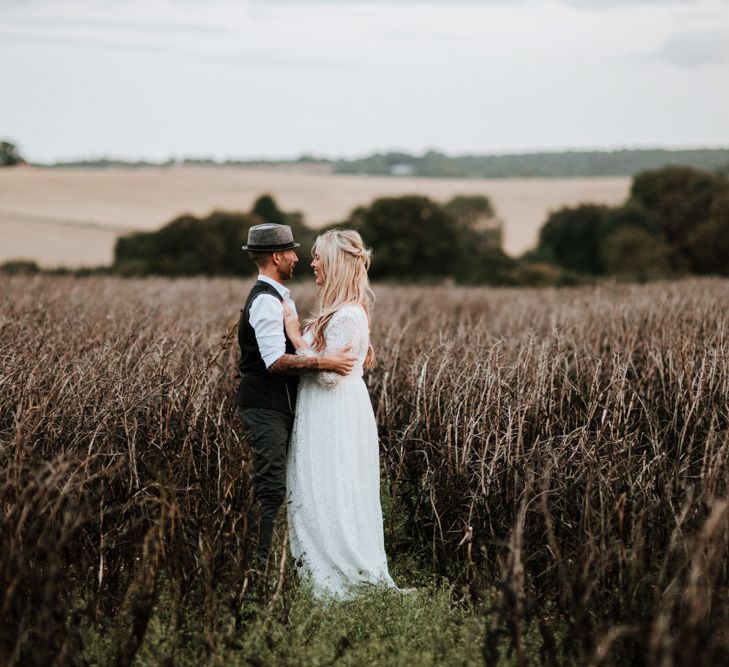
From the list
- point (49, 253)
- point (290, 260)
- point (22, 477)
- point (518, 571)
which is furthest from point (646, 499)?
point (49, 253)

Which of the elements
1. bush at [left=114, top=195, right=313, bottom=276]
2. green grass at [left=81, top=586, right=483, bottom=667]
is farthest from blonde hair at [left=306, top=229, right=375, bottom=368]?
bush at [left=114, top=195, right=313, bottom=276]

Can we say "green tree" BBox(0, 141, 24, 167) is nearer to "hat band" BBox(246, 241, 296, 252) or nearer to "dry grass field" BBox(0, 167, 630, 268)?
"dry grass field" BBox(0, 167, 630, 268)

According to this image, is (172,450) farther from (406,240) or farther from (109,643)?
(406,240)

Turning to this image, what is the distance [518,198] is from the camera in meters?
81.0

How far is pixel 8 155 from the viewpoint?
7675 centimetres

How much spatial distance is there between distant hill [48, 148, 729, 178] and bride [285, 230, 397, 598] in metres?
89.2

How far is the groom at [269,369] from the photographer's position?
4.75 meters

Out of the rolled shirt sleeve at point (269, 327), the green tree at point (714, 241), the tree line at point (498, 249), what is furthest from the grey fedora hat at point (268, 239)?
the green tree at point (714, 241)

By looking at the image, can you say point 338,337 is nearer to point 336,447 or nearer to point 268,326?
point 268,326

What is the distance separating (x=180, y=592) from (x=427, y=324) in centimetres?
625

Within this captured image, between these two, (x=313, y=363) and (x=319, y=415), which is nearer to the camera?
(x=313, y=363)

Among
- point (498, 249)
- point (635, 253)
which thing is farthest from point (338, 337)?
point (498, 249)

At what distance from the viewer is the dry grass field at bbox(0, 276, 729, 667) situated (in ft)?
11.8

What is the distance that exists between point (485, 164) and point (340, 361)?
366 feet
